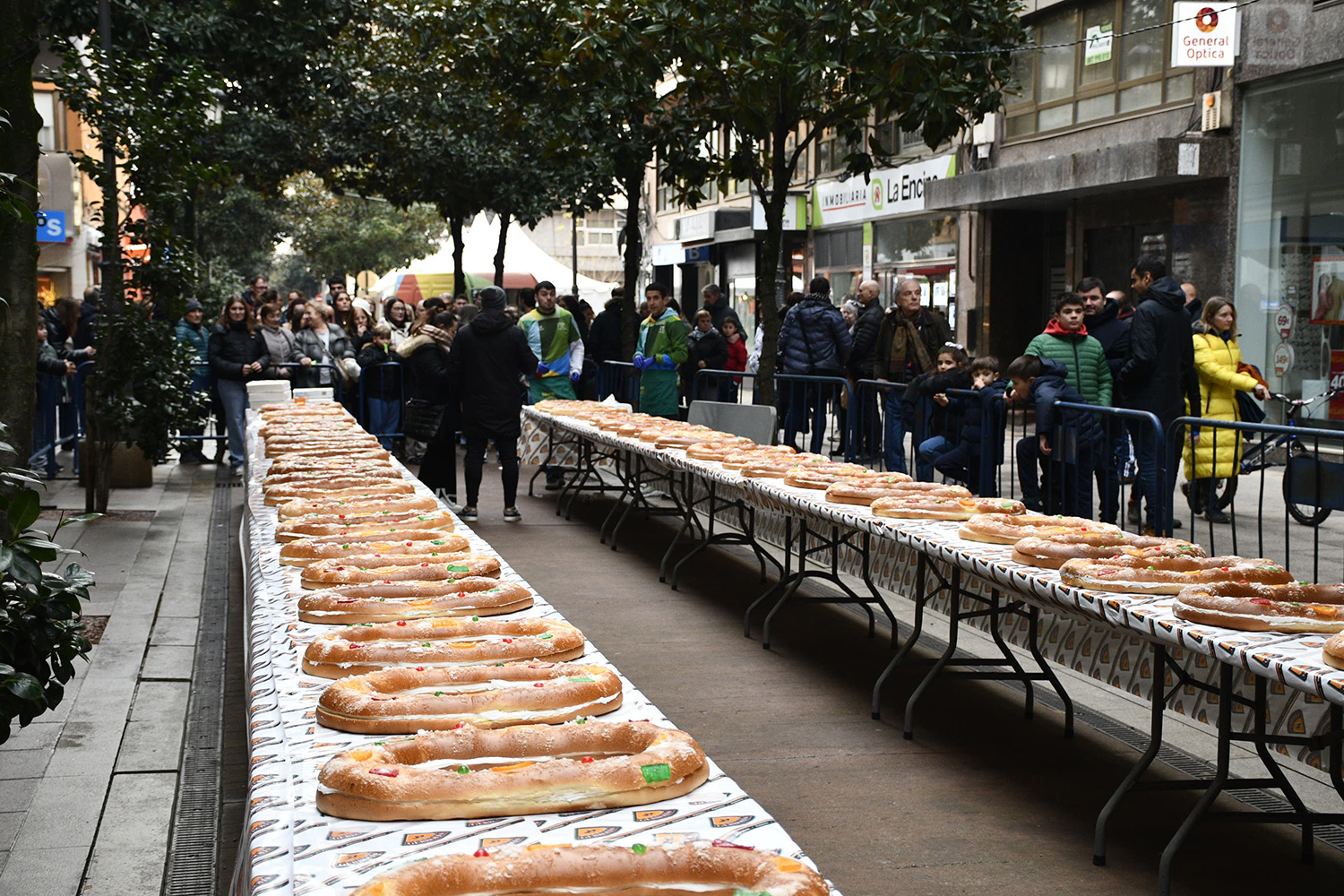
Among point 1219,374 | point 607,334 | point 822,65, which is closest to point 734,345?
point 607,334

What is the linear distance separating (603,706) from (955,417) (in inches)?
285

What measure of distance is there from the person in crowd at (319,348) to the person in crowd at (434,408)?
128 inches

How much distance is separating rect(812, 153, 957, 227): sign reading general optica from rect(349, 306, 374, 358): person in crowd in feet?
31.6

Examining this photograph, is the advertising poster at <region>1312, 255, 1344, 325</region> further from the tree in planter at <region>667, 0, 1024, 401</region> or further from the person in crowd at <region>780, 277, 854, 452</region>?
the person in crowd at <region>780, 277, 854, 452</region>

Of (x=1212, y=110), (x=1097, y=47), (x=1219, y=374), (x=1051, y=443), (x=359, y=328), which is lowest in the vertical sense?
(x=1051, y=443)

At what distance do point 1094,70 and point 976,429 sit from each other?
13365 millimetres

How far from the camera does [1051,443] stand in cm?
888

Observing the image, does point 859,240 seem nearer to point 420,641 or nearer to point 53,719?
point 53,719

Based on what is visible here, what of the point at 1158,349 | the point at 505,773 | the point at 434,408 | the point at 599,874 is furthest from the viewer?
the point at 434,408

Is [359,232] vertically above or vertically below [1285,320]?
above

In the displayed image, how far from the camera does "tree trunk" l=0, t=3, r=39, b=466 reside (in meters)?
5.52

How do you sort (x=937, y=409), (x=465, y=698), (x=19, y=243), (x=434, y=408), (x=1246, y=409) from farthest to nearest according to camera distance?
(x=434, y=408)
(x=1246, y=409)
(x=937, y=409)
(x=19, y=243)
(x=465, y=698)

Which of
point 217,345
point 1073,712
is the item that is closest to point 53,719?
point 1073,712

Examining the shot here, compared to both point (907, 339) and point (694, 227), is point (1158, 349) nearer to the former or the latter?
point (907, 339)
